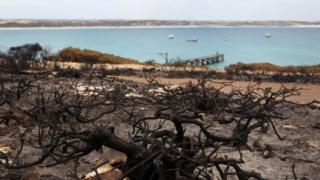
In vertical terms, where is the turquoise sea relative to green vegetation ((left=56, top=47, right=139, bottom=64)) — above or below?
below

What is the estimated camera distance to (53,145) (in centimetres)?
466

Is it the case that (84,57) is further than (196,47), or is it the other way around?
(196,47)

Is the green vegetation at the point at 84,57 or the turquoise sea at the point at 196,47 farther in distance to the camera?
the turquoise sea at the point at 196,47

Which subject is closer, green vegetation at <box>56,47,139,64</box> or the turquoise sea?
green vegetation at <box>56,47,139,64</box>

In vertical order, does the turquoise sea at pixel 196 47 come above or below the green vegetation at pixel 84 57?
below

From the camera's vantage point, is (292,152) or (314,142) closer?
(292,152)

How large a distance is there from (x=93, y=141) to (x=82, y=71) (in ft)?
43.3

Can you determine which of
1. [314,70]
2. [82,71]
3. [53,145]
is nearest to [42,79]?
[82,71]

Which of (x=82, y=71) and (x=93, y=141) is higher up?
(x=93, y=141)

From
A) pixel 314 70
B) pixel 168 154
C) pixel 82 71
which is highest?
pixel 168 154

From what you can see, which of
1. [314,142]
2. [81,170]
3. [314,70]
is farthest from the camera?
[314,70]

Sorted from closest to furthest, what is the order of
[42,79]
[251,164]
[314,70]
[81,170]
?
[81,170]
[251,164]
[42,79]
[314,70]

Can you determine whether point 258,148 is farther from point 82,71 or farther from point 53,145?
point 82,71

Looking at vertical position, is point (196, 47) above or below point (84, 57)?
below
